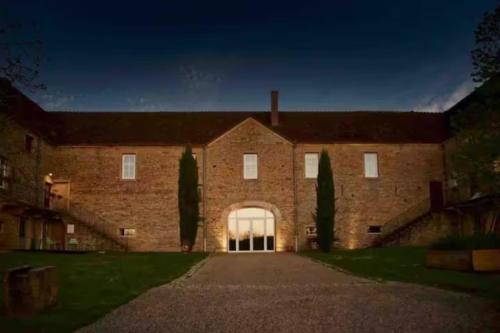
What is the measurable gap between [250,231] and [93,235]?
8.25 metres

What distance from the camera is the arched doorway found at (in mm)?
29469

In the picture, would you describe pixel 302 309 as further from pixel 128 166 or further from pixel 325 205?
pixel 128 166

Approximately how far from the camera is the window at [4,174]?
927 inches

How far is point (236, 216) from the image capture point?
29.6 metres

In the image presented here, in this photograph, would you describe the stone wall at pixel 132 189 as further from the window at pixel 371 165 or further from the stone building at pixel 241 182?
the window at pixel 371 165

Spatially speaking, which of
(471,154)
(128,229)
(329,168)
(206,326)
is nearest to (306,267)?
(471,154)

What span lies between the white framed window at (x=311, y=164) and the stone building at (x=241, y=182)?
2.3 inches

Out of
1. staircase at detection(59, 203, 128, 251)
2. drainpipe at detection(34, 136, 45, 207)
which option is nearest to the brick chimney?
staircase at detection(59, 203, 128, 251)

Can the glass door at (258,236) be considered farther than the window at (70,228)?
Yes

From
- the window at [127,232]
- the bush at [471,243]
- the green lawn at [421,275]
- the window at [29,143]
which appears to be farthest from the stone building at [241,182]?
the bush at [471,243]

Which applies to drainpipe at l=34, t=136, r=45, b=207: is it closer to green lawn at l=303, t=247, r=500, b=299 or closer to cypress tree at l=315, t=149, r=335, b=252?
cypress tree at l=315, t=149, r=335, b=252

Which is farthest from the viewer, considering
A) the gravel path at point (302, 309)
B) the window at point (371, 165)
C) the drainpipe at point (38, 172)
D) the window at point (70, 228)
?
the window at point (371, 165)

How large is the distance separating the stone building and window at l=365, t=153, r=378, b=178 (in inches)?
2.2

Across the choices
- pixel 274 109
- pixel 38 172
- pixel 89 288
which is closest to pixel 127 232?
pixel 38 172
